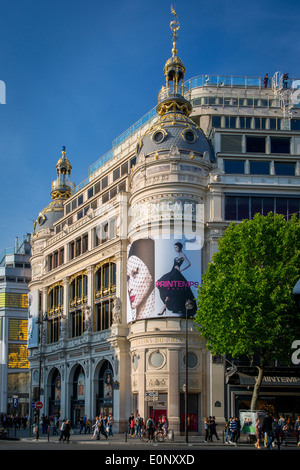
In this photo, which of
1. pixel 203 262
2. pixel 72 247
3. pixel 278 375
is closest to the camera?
pixel 278 375

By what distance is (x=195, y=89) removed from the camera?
71.1m

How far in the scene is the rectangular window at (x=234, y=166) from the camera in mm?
61312

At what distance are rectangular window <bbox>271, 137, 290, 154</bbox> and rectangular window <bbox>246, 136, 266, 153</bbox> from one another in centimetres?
82

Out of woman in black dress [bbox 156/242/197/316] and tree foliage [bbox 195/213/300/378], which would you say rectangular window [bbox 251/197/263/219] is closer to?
woman in black dress [bbox 156/242/197/316]

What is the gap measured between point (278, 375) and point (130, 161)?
27.8 m

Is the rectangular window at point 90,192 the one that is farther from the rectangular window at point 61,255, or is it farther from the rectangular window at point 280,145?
the rectangular window at point 280,145

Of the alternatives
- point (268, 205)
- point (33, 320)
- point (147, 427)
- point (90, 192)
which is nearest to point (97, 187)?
point (90, 192)

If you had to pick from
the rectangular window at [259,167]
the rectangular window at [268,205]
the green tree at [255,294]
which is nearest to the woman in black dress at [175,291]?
the green tree at [255,294]

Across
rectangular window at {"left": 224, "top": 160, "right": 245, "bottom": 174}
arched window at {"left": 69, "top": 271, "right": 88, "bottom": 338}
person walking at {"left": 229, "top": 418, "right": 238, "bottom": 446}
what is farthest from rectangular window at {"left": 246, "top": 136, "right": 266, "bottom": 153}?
person walking at {"left": 229, "top": 418, "right": 238, "bottom": 446}

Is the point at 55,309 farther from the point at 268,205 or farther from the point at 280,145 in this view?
the point at 280,145

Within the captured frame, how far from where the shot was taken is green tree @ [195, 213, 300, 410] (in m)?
46.0

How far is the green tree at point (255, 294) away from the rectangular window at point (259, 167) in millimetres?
12027
